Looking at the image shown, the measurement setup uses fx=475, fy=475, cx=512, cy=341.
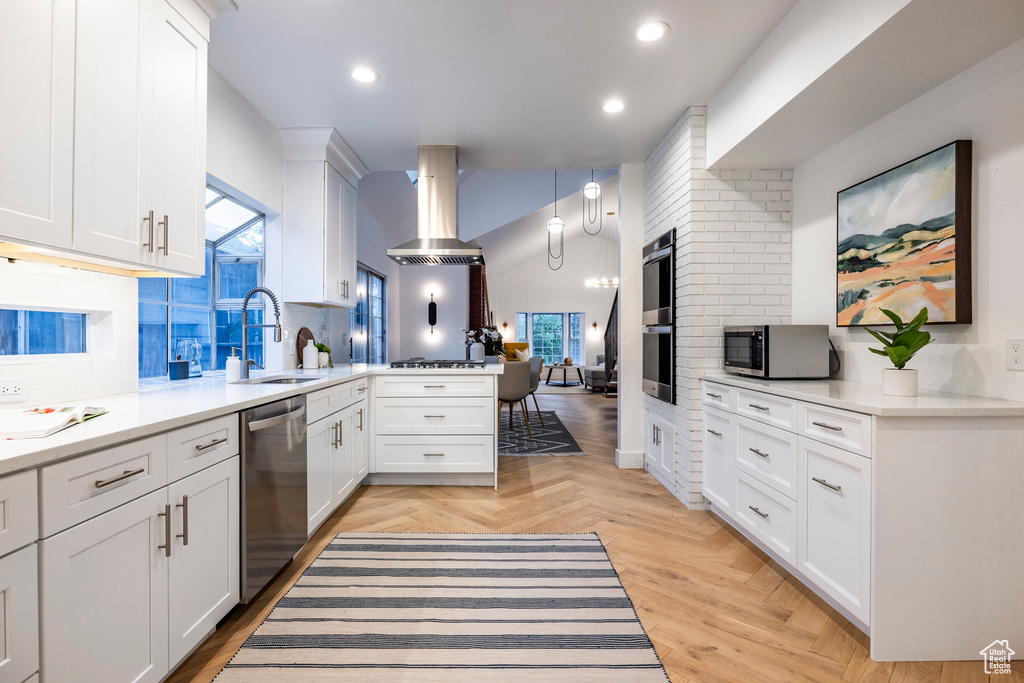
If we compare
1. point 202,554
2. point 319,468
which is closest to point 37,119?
point 202,554

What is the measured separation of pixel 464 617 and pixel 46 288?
1933 millimetres

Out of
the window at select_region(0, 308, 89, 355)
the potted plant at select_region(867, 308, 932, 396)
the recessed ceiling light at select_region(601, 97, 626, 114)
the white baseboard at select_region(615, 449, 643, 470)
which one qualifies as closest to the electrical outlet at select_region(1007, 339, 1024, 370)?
the potted plant at select_region(867, 308, 932, 396)

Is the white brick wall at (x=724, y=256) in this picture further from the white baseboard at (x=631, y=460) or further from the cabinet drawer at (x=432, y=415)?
the cabinet drawer at (x=432, y=415)

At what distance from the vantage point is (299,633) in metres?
1.73

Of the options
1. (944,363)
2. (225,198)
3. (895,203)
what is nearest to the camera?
(944,363)

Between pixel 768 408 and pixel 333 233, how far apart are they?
3145 mm

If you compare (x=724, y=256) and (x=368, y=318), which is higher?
(x=724, y=256)

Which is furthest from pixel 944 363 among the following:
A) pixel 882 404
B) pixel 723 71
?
pixel 723 71

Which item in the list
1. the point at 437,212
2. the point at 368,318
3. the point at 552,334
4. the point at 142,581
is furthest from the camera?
the point at 552,334

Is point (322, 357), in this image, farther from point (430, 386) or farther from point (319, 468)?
point (319, 468)

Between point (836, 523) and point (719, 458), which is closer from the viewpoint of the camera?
point (836, 523)

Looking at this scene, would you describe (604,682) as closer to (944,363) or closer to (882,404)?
(882,404)

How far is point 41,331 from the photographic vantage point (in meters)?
1.72

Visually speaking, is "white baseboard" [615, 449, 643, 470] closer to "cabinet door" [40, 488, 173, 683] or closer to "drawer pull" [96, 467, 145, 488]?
"cabinet door" [40, 488, 173, 683]
